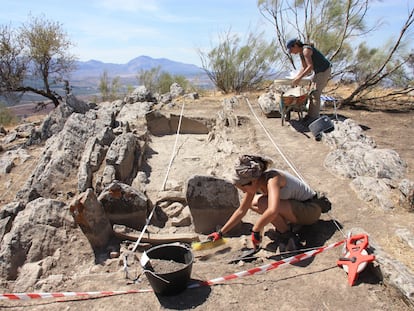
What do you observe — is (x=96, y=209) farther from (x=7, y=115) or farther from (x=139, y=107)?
(x=7, y=115)

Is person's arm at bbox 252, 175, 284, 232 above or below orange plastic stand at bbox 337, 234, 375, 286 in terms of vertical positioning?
above

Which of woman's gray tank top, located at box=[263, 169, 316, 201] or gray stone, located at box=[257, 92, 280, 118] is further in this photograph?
gray stone, located at box=[257, 92, 280, 118]

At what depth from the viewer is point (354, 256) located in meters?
2.99

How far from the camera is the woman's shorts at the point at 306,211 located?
3.55m

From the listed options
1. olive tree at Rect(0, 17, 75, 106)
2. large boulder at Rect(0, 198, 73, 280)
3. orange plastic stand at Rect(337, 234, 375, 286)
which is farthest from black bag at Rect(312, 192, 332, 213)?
olive tree at Rect(0, 17, 75, 106)

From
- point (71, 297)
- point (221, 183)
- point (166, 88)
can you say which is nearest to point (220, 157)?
point (221, 183)

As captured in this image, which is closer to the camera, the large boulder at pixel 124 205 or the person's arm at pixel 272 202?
the person's arm at pixel 272 202

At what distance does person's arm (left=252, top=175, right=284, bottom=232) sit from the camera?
10.4 feet

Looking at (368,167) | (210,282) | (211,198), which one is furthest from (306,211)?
(368,167)

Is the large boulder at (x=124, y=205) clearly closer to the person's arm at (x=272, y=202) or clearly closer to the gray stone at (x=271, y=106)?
the person's arm at (x=272, y=202)

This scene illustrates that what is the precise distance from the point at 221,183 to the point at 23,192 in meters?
3.11

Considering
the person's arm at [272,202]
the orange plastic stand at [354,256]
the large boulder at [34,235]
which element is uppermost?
the person's arm at [272,202]

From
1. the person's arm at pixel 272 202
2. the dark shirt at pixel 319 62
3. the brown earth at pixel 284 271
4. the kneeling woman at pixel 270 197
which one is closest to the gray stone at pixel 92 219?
the brown earth at pixel 284 271

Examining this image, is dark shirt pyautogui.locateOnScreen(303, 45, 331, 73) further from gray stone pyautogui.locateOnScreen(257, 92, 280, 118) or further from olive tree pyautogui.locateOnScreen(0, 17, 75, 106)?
olive tree pyautogui.locateOnScreen(0, 17, 75, 106)
